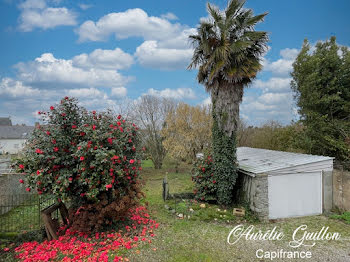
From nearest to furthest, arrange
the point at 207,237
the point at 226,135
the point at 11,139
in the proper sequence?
the point at 207,237, the point at 226,135, the point at 11,139

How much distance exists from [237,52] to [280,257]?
7095mm

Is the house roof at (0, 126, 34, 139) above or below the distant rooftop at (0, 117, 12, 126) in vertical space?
below

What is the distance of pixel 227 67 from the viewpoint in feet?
29.2

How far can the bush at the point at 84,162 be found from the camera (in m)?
5.88

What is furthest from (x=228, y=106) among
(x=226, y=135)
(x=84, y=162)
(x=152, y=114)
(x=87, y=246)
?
(x=152, y=114)

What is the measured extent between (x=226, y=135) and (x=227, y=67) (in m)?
2.73

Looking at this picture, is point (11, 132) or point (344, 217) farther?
point (11, 132)

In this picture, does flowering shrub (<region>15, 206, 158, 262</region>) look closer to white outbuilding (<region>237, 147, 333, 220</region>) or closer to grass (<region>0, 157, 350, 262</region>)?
grass (<region>0, 157, 350, 262</region>)

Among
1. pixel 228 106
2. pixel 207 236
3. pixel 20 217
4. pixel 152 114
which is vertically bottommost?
pixel 20 217

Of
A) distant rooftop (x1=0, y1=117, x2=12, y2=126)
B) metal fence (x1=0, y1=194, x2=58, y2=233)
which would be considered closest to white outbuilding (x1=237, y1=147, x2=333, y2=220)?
metal fence (x1=0, y1=194, x2=58, y2=233)

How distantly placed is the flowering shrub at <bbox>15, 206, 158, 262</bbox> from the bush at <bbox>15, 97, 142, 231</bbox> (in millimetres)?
348

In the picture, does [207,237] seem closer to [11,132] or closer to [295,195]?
[295,195]

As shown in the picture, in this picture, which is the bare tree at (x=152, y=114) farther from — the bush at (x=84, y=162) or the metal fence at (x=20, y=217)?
the bush at (x=84, y=162)

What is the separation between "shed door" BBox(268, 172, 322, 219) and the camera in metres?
8.30
